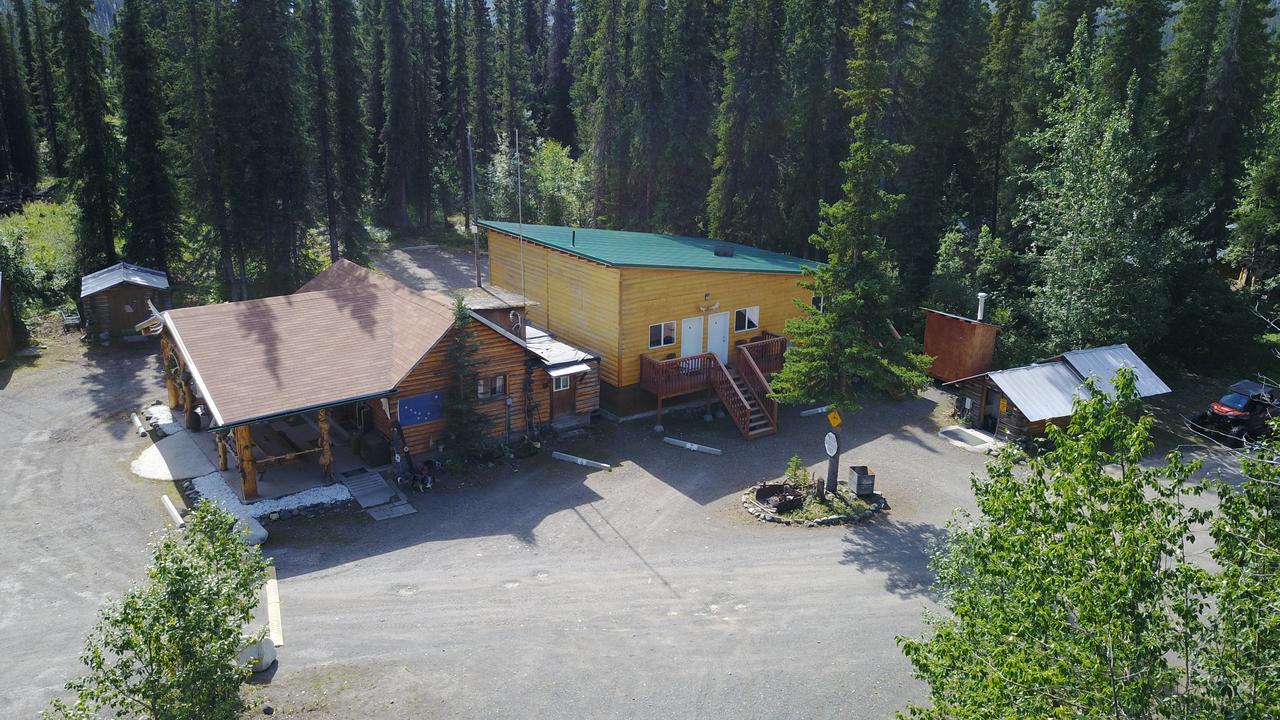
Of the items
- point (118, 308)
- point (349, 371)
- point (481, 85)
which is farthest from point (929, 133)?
point (118, 308)

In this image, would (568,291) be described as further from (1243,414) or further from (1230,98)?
(1230,98)

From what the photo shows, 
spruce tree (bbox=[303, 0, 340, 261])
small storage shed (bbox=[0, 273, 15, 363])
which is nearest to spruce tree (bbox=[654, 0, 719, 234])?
spruce tree (bbox=[303, 0, 340, 261])

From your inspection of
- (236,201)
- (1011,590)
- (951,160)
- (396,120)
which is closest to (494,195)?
(396,120)

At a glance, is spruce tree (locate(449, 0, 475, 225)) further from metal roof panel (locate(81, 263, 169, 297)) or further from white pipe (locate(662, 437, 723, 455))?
white pipe (locate(662, 437, 723, 455))

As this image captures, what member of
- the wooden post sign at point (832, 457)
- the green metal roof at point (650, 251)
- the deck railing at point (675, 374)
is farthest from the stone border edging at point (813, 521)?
the green metal roof at point (650, 251)

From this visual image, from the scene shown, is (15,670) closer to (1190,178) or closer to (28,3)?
(1190,178)

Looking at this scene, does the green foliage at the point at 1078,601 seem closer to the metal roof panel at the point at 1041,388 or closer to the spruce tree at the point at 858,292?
the spruce tree at the point at 858,292
